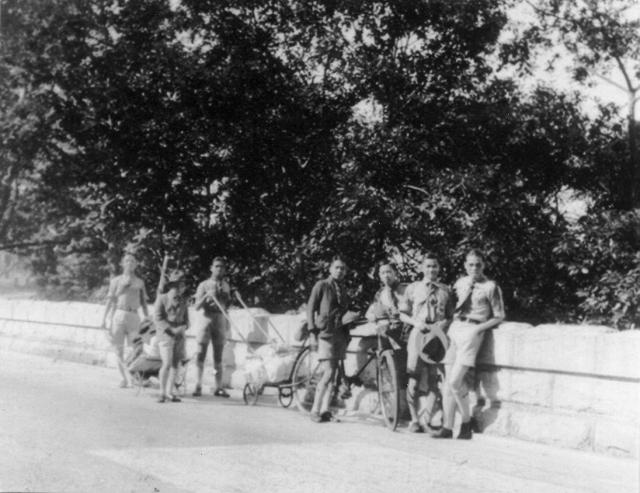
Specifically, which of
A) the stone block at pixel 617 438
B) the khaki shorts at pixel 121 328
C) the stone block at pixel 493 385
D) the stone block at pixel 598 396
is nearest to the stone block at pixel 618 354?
the stone block at pixel 598 396

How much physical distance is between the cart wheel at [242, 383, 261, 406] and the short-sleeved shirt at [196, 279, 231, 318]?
1.21 m

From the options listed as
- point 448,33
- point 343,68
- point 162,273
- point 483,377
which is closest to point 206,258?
point 162,273

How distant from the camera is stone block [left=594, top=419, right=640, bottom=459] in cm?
635

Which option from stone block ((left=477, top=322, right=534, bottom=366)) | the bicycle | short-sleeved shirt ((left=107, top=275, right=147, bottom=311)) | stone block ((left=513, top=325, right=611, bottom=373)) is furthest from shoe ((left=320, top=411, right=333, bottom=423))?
short-sleeved shirt ((left=107, top=275, right=147, bottom=311))

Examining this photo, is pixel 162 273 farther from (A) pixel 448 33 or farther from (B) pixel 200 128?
(A) pixel 448 33

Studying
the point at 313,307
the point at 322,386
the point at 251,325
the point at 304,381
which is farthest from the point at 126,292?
the point at 322,386

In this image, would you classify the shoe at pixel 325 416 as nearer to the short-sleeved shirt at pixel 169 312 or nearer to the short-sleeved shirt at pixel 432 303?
the short-sleeved shirt at pixel 432 303

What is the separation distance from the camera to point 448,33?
14.2 m

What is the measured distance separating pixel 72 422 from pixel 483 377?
4.03 m

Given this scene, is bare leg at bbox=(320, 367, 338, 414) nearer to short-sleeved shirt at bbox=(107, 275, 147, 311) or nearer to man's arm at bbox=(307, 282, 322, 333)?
man's arm at bbox=(307, 282, 322, 333)

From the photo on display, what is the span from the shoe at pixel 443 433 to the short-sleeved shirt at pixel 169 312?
3494 mm

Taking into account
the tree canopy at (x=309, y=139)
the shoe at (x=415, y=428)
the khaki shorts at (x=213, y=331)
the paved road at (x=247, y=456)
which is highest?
the tree canopy at (x=309, y=139)

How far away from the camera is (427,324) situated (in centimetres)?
770

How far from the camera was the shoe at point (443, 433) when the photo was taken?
738cm
